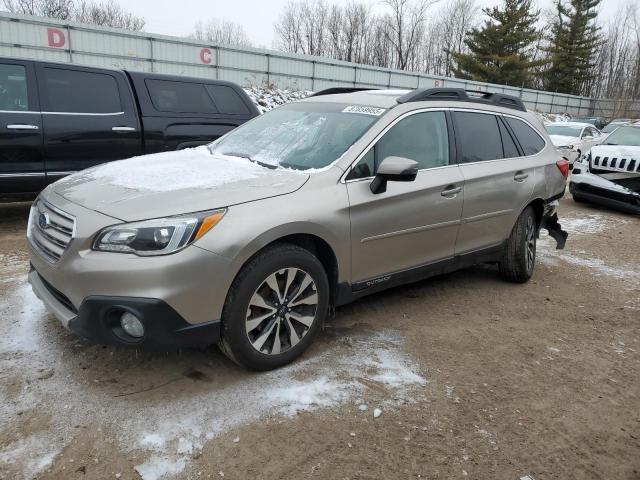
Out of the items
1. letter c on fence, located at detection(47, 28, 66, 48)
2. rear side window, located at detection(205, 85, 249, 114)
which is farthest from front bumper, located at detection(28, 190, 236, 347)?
letter c on fence, located at detection(47, 28, 66, 48)

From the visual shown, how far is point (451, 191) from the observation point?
3.99m

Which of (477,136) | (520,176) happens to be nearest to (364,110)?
(477,136)

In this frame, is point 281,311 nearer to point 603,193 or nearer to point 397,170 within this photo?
point 397,170

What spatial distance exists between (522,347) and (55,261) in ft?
10.3

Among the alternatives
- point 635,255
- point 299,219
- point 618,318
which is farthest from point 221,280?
point 635,255

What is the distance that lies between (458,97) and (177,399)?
322cm

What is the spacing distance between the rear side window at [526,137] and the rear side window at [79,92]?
14.8ft

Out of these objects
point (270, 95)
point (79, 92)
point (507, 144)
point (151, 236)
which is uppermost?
point (270, 95)

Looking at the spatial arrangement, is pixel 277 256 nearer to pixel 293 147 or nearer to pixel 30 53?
pixel 293 147

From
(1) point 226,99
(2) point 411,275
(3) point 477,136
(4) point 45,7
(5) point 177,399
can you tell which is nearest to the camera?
(5) point 177,399

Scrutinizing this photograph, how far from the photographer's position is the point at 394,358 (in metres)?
3.38

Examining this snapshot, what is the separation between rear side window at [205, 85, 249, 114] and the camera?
7.08 metres

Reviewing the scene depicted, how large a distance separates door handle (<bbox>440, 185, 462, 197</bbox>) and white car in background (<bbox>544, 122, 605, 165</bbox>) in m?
11.7

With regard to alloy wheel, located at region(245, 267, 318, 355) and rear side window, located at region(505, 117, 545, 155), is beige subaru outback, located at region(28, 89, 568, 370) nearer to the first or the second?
alloy wheel, located at region(245, 267, 318, 355)
